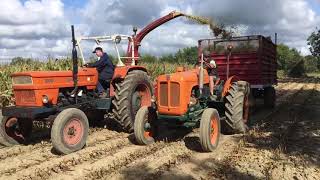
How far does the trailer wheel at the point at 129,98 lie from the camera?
8.93 metres

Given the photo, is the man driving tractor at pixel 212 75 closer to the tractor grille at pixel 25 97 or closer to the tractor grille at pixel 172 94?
the tractor grille at pixel 172 94

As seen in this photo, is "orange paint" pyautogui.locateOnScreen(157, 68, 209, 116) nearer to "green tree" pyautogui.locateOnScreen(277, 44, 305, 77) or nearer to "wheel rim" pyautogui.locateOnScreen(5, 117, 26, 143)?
"wheel rim" pyautogui.locateOnScreen(5, 117, 26, 143)

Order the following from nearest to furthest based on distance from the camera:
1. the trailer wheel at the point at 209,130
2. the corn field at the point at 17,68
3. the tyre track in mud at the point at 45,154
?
the tyre track in mud at the point at 45,154 < the trailer wheel at the point at 209,130 < the corn field at the point at 17,68

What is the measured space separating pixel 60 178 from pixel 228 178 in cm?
222

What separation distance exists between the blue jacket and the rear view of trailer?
3884 millimetres

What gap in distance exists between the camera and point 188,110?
7891 millimetres

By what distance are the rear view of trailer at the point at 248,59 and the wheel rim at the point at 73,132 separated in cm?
548

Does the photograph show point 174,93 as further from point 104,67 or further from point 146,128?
point 104,67

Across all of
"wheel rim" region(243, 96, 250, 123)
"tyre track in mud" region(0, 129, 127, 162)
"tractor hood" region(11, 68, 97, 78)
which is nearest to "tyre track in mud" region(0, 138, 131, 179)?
"tyre track in mud" region(0, 129, 127, 162)

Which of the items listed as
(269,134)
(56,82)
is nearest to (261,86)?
(269,134)

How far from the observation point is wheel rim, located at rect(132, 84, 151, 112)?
30.6ft

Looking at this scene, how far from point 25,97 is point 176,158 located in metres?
2.88

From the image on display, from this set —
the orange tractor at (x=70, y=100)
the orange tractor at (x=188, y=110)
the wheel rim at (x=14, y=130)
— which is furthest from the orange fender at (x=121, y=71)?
the wheel rim at (x=14, y=130)

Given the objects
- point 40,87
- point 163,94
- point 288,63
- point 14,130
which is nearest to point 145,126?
point 163,94
